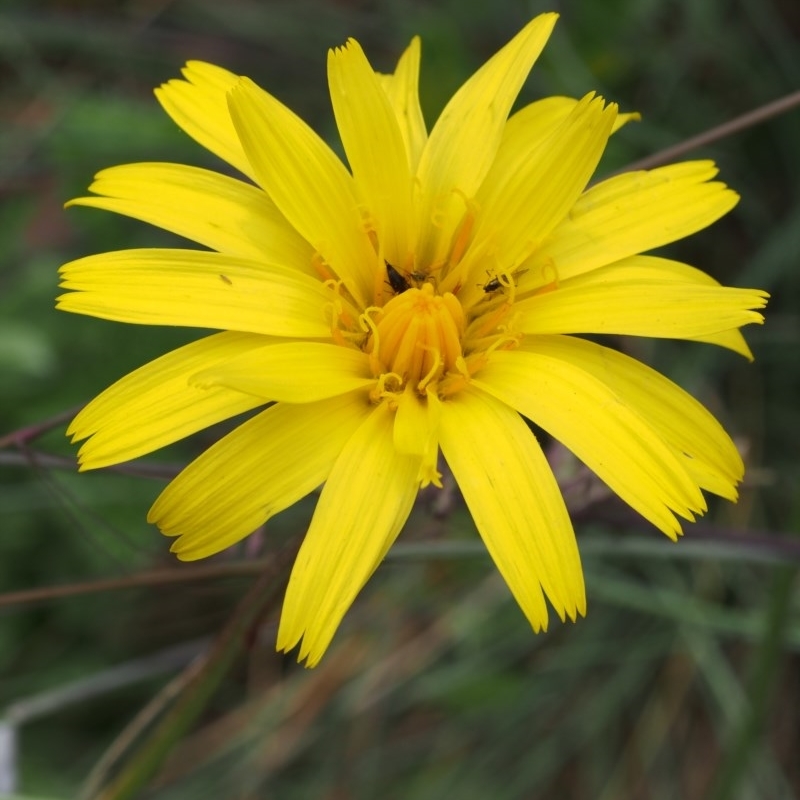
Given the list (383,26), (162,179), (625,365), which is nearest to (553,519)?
(625,365)

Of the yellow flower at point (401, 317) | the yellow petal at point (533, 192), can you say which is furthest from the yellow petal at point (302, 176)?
the yellow petal at point (533, 192)

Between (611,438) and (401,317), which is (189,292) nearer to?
(401,317)

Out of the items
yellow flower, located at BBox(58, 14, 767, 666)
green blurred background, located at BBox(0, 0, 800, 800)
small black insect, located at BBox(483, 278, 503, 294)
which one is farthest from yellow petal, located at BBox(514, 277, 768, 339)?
green blurred background, located at BBox(0, 0, 800, 800)

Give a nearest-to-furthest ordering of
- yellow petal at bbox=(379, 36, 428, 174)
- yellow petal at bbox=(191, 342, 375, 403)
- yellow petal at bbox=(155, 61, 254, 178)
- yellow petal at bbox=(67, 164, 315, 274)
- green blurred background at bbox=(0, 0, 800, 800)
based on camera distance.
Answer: yellow petal at bbox=(191, 342, 375, 403) → yellow petal at bbox=(67, 164, 315, 274) → yellow petal at bbox=(155, 61, 254, 178) → yellow petal at bbox=(379, 36, 428, 174) → green blurred background at bbox=(0, 0, 800, 800)

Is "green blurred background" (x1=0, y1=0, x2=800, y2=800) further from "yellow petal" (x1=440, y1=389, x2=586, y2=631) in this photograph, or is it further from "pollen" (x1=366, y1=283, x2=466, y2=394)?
"yellow petal" (x1=440, y1=389, x2=586, y2=631)

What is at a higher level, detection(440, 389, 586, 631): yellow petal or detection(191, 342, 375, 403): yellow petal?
detection(191, 342, 375, 403): yellow petal

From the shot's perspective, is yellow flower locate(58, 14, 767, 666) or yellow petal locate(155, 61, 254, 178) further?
yellow petal locate(155, 61, 254, 178)

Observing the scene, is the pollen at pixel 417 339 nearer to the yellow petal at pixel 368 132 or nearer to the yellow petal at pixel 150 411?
the yellow petal at pixel 368 132
